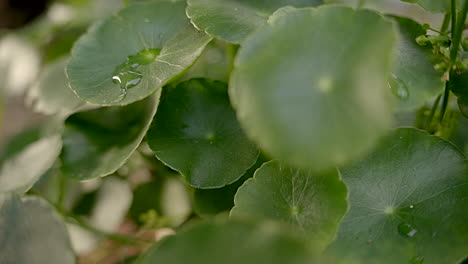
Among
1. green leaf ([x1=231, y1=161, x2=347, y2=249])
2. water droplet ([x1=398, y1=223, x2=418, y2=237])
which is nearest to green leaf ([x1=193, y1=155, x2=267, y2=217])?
green leaf ([x1=231, y1=161, x2=347, y2=249])

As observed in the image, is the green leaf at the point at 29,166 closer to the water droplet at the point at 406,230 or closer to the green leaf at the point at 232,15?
the green leaf at the point at 232,15

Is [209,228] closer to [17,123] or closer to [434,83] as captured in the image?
[434,83]

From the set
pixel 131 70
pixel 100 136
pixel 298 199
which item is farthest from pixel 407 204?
pixel 100 136

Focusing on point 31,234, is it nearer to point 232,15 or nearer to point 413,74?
point 232,15

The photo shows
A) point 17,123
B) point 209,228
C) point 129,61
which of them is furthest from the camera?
point 17,123

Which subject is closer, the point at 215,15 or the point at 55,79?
the point at 215,15

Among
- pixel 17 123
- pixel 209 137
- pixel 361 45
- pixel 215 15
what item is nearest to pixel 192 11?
pixel 215 15
